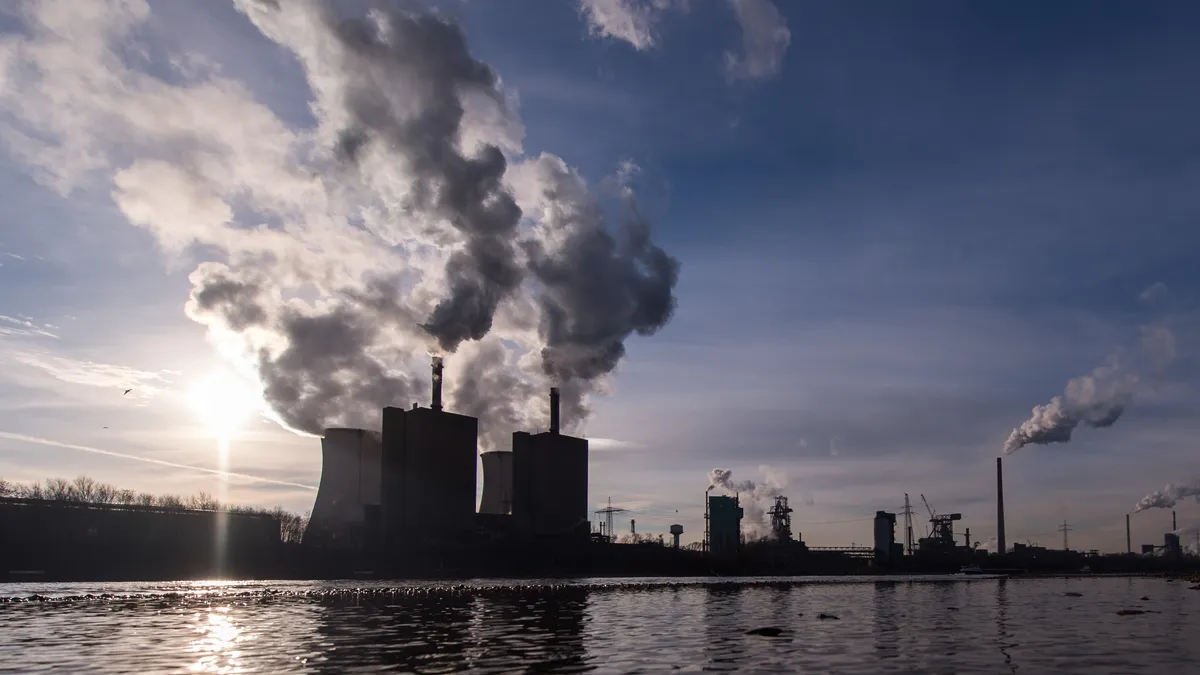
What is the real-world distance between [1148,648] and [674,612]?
3614 centimetres

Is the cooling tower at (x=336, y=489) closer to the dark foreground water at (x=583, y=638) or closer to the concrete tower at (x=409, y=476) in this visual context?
the concrete tower at (x=409, y=476)

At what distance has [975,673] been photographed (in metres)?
36.8

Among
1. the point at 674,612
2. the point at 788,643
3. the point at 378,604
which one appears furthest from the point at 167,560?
the point at 788,643

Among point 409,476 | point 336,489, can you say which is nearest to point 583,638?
point 409,476

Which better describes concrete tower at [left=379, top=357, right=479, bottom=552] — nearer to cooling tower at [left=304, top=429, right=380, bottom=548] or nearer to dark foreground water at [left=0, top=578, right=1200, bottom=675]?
cooling tower at [left=304, top=429, right=380, bottom=548]

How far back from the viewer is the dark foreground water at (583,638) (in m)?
39.7

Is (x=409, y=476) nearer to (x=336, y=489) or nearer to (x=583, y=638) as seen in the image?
(x=336, y=489)

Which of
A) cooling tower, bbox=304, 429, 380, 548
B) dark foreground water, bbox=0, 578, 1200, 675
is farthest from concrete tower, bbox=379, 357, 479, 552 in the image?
dark foreground water, bbox=0, 578, 1200, 675

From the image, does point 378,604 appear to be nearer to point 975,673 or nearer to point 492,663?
point 492,663

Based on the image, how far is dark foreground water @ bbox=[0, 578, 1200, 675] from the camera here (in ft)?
130

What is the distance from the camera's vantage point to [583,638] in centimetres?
5116

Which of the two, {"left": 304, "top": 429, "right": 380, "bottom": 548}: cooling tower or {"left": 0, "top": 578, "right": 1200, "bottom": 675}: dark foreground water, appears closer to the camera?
{"left": 0, "top": 578, "right": 1200, "bottom": 675}: dark foreground water

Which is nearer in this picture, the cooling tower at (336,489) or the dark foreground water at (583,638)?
the dark foreground water at (583,638)

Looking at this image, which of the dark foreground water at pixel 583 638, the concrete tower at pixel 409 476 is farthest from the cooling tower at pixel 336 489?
the dark foreground water at pixel 583 638
